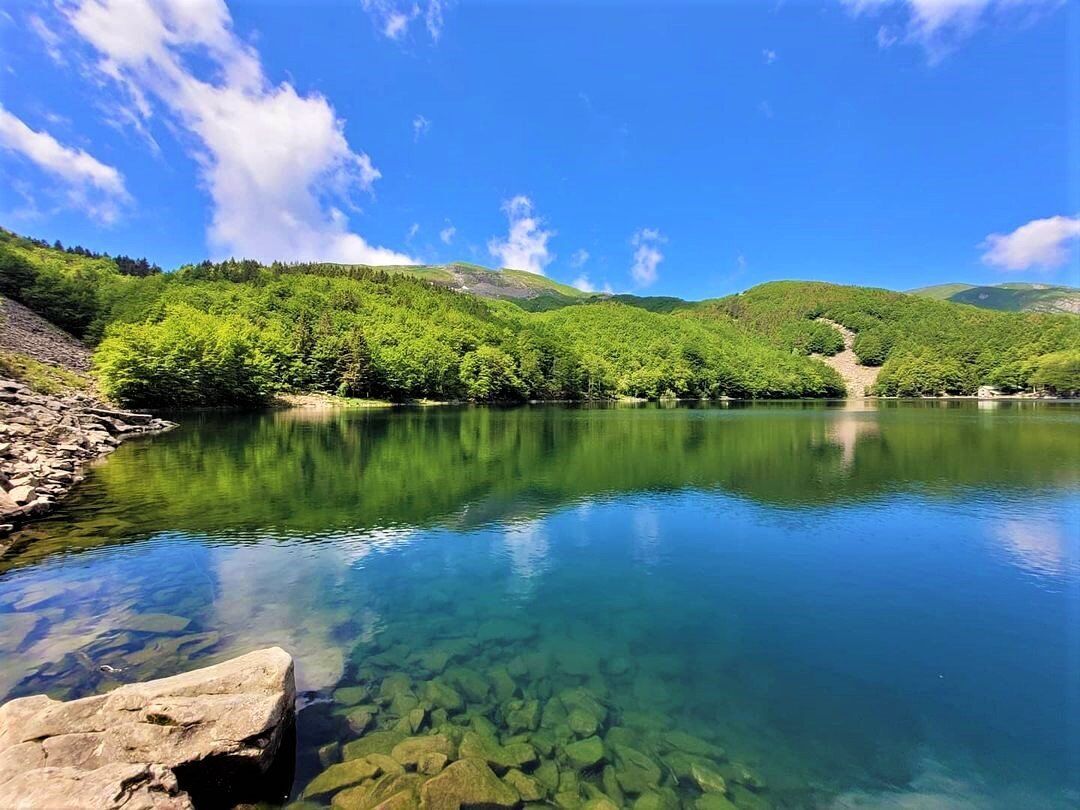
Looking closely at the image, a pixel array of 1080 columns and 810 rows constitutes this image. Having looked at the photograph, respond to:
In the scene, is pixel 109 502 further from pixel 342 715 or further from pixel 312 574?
pixel 342 715

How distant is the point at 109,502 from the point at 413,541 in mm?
14556

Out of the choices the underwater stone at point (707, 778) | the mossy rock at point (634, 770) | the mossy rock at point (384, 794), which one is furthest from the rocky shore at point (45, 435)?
the underwater stone at point (707, 778)

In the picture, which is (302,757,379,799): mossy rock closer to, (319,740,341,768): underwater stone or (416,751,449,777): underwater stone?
(319,740,341,768): underwater stone

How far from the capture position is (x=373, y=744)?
8117mm

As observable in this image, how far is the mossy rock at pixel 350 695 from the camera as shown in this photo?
30.2 ft

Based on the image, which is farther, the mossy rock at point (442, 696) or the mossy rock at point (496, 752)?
the mossy rock at point (442, 696)

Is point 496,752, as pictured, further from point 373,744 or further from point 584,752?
point 373,744

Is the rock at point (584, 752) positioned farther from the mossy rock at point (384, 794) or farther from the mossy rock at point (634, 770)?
the mossy rock at point (384, 794)

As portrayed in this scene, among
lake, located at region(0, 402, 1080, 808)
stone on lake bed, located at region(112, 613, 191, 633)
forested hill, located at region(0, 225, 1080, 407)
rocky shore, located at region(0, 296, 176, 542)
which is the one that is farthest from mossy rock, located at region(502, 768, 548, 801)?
forested hill, located at region(0, 225, 1080, 407)

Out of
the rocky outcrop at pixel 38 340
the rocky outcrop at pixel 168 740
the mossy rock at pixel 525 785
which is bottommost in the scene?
the mossy rock at pixel 525 785

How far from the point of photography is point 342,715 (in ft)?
29.0

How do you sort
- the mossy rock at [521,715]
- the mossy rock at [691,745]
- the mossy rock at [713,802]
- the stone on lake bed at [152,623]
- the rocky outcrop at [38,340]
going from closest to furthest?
the mossy rock at [713,802] < the mossy rock at [691,745] < the mossy rock at [521,715] < the stone on lake bed at [152,623] < the rocky outcrop at [38,340]

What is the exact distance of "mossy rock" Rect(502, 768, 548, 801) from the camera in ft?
23.6

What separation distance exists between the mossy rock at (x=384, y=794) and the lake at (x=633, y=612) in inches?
29.9
